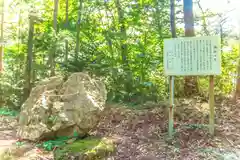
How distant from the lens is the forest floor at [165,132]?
3902 millimetres

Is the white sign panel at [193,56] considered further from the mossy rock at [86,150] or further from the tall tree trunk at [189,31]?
the mossy rock at [86,150]

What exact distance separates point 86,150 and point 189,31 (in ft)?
13.7

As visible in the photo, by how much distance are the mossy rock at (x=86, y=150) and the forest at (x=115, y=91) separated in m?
0.02

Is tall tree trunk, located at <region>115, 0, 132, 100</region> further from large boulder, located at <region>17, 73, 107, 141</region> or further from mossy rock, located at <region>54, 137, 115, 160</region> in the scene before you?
mossy rock, located at <region>54, 137, 115, 160</region>

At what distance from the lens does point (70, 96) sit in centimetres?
461

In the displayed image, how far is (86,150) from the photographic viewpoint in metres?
3.75

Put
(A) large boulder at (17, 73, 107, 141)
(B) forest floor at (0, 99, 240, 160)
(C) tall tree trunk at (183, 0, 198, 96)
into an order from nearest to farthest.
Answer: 1. (B) forest floor at (0, 99, 240, 160)
2. (A) large boulder at (17, 73, 107, 141)
3. (C) tall tree trunk at (183, 0, 198, 96)

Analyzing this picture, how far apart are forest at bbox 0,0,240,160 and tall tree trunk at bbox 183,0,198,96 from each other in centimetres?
3

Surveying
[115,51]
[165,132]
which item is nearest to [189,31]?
[165,132]

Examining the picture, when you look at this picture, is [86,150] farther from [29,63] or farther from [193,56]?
[29,63]

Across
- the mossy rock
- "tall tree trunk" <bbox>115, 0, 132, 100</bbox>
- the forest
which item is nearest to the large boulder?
the forest

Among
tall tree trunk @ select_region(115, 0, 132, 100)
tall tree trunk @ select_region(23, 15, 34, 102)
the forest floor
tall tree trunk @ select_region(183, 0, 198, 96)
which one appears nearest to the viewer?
the forest floor

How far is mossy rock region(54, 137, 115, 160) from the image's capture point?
3.67m

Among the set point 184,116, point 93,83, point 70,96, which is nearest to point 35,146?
point 70,96
